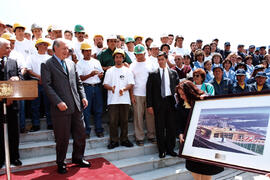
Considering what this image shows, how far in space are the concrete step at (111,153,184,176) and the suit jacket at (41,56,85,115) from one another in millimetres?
1519

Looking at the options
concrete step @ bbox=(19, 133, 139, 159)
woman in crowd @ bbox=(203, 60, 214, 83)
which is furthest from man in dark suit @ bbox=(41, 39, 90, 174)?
woman in crowd @ bbox=(203, 60, 214, 83)

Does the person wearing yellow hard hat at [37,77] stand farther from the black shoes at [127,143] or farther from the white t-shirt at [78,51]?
the black shoes at [127,143]

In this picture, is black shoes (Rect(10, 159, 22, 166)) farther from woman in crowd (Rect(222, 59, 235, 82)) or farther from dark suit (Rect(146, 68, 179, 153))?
woman in crowd (Rect(222, 59, 235, 82))

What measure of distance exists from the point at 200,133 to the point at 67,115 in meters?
2.16

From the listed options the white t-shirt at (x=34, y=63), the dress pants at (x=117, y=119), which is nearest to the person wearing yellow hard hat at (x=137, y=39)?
the dress pants at (x=117, y=119)

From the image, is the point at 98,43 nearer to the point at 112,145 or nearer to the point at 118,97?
the point at 118,97

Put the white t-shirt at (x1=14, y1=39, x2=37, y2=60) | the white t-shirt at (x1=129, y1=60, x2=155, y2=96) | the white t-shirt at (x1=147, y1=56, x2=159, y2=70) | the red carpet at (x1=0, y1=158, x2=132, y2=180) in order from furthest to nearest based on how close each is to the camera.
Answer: the white t-shirt at (x1=147, y1=56, x2=159, y2=70) < the white t-shirt at (x1=14, y1=39, x2=37, y2=60) < the white t-shirt at (x1=129, y1=60, x2=155, y2=96) < the red carpet at (x1=0, y1=158, x2=132, y2=180)

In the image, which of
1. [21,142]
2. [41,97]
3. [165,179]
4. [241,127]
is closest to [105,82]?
[41,97]

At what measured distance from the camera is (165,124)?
4918mm

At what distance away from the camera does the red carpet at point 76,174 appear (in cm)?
337

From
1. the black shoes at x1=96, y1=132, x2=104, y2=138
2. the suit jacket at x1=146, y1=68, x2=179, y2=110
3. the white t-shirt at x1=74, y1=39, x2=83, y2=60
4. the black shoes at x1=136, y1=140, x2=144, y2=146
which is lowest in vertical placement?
the black shoes at x1=136, y1=140, x2=144, y2=146

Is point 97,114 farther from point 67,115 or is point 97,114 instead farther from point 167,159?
point 167,159

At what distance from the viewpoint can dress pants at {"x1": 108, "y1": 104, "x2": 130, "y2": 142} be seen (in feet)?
15.7

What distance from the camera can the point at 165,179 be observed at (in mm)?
4277
